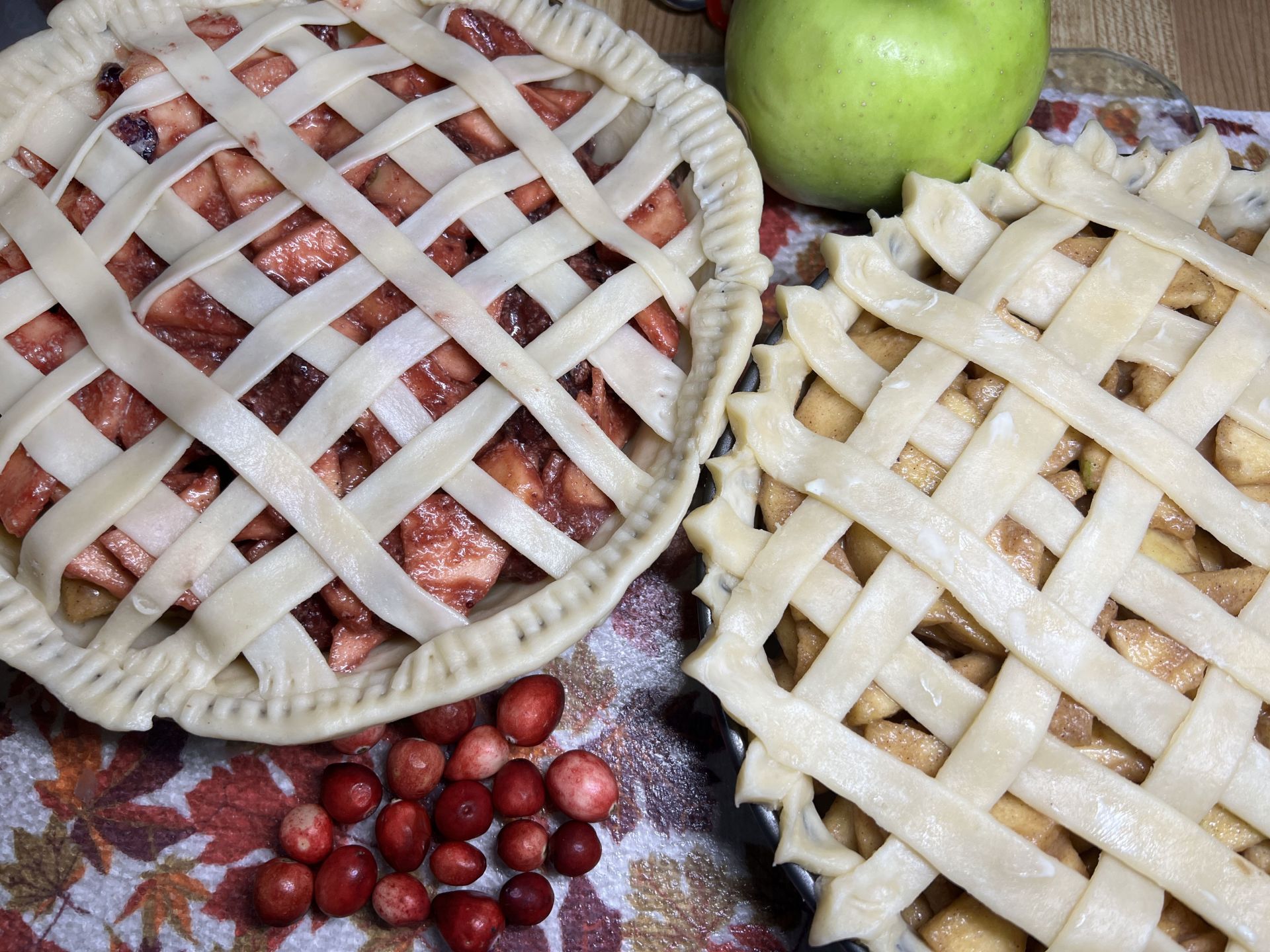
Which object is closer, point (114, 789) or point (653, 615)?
point (114, 789)

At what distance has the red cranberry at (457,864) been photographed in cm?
134

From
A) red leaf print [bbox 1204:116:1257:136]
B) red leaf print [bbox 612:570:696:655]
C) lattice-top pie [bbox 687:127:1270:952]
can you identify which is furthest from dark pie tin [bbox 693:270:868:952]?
red leaf print [bbox 1204:116:1257:136]

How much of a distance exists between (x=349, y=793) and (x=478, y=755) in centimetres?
17

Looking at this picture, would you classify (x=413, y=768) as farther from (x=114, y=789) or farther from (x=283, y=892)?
(x=114, y=789)

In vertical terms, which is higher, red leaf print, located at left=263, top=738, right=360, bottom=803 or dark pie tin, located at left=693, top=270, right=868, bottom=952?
dark pie tin, located at left=693, top=270, right=868, bottom=952

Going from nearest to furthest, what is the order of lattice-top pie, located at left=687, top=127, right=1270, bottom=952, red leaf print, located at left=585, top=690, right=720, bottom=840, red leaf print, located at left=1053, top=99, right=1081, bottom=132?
1. lattice-top pie, located at left=687, top=127, right=1270, bottom=952
2. red leaf print, located at left=585, top=690, right=720, bottom=840
3. red leaf print, located at left=1053, top=99, right=1081, bottom=132

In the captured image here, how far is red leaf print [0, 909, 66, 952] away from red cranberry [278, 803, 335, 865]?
310mm

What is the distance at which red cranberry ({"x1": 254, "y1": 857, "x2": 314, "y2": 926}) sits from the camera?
1.30m

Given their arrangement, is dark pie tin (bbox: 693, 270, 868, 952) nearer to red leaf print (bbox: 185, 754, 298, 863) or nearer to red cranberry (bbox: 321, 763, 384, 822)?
red cranberry (bbox: 321, 763, 384, 822)

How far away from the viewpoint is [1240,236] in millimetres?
1461

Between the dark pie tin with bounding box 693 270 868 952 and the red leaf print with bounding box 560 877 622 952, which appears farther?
the red leaf print with bounding box 560 877 622 952

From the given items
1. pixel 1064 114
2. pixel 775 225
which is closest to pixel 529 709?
pixel 775 225

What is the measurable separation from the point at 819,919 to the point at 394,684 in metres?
0.54

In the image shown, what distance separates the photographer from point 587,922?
1391 millimetres
